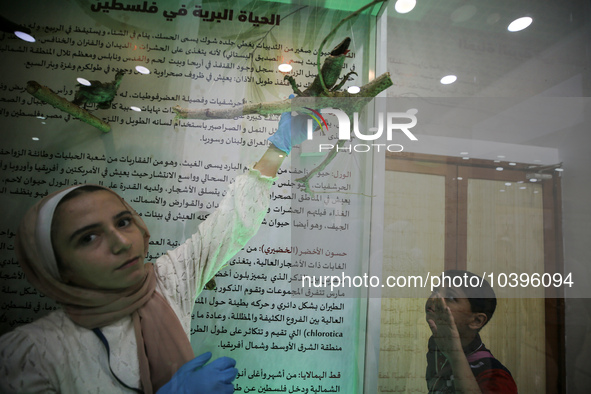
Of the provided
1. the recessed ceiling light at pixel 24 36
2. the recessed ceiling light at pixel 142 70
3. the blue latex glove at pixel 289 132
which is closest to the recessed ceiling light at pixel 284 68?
the blue latex glove at pixel 289 132

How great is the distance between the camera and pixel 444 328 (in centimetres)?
99

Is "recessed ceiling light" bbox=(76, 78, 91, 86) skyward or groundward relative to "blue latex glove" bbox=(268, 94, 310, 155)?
skyward

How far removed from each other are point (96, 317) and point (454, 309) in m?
1.13

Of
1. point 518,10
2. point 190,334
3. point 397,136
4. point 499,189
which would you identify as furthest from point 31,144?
point 518,10

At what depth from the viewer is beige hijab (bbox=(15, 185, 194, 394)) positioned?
29.2 inches

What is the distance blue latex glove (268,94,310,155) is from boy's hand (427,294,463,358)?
745 mm

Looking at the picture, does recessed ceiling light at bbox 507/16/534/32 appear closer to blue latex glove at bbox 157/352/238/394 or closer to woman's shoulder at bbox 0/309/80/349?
blue latex glove at bbox 157/352/238/394

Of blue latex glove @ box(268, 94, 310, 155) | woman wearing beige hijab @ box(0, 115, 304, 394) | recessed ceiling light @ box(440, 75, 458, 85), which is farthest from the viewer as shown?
recessed ceiling light @ box(440, 75, 458, 85)

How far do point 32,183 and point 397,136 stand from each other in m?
1.27

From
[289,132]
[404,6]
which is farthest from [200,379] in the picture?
[404,6]

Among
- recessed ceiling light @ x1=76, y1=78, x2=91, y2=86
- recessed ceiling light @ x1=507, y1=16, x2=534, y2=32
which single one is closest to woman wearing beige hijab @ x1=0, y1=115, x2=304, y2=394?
recessed ceiling light @ x1=76, y1=78, x2=91, y2=86

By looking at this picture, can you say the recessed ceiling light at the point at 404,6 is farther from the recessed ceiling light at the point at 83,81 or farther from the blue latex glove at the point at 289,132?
the recessed ceiling light at the point at 83,81

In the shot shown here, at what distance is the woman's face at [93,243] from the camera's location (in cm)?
74

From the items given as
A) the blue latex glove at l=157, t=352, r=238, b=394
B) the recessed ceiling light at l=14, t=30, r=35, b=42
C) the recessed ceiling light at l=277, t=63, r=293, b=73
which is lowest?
the blue latex glove at l=157, t=352, r=238, b=394
